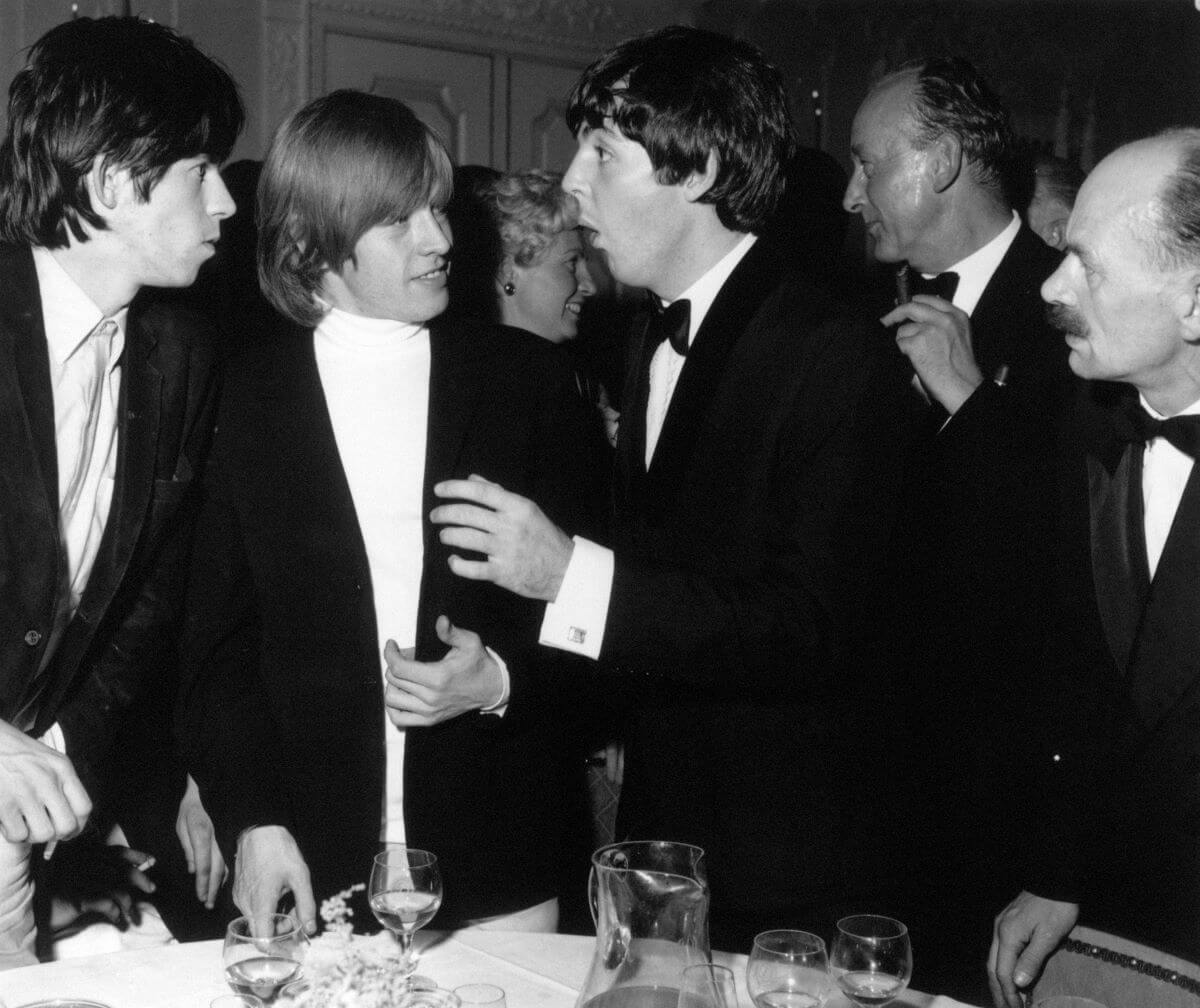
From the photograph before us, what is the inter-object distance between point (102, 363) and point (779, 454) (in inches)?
42.1

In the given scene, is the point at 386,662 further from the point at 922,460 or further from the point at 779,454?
the point at 922,460

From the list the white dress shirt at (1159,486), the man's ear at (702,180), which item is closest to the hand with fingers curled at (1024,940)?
the white dress shirt at (1159,486)

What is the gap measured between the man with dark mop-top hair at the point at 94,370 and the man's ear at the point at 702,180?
2.41ft

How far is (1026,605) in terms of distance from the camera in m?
2.37

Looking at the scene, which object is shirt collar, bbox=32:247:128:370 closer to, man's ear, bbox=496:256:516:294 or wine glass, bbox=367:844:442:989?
wine glass, bbox=367:844:442:989

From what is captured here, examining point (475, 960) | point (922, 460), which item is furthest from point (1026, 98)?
point (475, 960)

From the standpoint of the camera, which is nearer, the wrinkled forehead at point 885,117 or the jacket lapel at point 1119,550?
the jacket lapel at point 1119,550

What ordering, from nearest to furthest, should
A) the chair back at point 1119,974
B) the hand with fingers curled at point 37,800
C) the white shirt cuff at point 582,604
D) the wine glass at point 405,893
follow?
the wine glass at point 405,893
the chair back at point 1119,974
the hand with fingers curled at point 37,800
the white shirt cuff at point 582,604

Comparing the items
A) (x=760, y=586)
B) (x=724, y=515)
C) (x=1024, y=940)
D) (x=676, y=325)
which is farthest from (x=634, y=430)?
(x=1024, y=940)

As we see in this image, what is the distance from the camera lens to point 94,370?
207 cm

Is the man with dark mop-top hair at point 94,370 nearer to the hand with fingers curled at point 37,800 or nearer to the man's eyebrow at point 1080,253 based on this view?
the hand with fingers curled at point 37,800

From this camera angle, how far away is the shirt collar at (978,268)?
2879 mm

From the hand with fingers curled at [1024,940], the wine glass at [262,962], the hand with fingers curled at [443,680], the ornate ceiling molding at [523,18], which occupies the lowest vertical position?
the hand with fingers curled at [1024,940]

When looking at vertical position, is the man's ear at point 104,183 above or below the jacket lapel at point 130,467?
above
